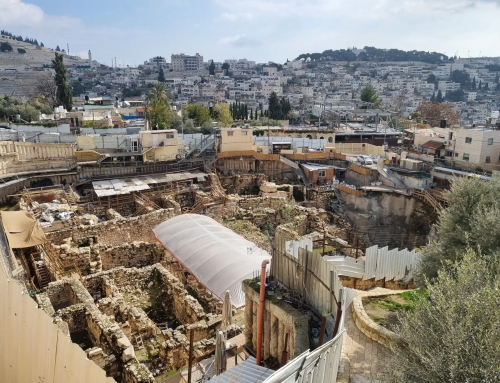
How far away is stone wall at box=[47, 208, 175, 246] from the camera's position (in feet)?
57.9

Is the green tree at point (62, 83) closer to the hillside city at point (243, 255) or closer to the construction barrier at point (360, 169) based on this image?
the hillside city at point (243, 255)

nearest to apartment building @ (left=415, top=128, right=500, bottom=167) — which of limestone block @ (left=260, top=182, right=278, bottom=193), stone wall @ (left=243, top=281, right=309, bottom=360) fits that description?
limestone block @ (left=260, top=182, right=278, bottom=193)

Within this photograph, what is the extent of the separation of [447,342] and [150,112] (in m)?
43.6

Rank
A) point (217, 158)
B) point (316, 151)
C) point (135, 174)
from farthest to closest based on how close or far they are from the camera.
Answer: point (316, 151) → point (217, 158) → point (135, 174)

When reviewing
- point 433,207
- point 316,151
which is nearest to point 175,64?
point 316,151

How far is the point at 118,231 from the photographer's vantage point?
19.0 meters

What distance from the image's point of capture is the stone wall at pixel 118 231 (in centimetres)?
1764

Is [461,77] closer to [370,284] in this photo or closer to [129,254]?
[370,284]

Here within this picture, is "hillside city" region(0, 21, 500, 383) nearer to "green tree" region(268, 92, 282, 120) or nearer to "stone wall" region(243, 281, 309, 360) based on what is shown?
"stone wall" region(243, 281, 309, 360)

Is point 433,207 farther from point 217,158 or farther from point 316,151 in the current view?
point 217,158

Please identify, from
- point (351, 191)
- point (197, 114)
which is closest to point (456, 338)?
point (351, 191)

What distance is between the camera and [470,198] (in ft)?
38.1

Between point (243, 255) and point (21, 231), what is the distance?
30.2ft

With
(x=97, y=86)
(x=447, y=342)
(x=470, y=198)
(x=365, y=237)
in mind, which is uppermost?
(x=97, y=86)
